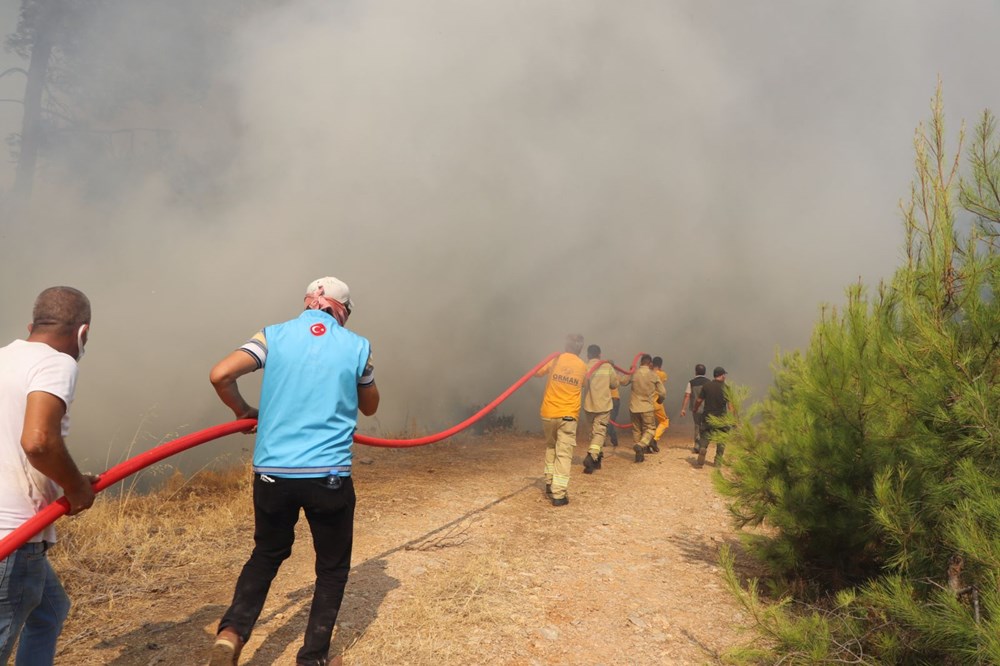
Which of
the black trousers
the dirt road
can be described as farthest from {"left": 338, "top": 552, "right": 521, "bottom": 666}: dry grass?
the black trousers

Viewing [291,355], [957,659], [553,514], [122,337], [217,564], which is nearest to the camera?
[957,659]

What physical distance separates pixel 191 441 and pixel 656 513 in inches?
206

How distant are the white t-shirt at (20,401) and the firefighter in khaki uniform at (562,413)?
5.17 metres

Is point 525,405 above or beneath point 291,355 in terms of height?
beneath

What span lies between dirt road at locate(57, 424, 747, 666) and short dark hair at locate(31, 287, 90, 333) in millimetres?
1854

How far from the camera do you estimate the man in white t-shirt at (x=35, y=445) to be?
2.19 m

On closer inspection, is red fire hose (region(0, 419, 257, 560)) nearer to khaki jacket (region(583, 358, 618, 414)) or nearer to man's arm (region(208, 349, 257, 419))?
man's arm (region(208, 349, 257, 419))

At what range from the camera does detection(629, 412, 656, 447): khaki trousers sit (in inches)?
419

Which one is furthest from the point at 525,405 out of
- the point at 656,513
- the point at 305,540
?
the point at 305,540

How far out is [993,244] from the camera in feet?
10.8

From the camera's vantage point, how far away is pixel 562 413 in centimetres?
708

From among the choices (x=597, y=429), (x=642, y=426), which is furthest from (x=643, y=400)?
(x=597, y=429)

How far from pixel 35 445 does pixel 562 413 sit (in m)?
5.41

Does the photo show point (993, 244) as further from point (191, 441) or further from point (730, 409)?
point (191, 441)
